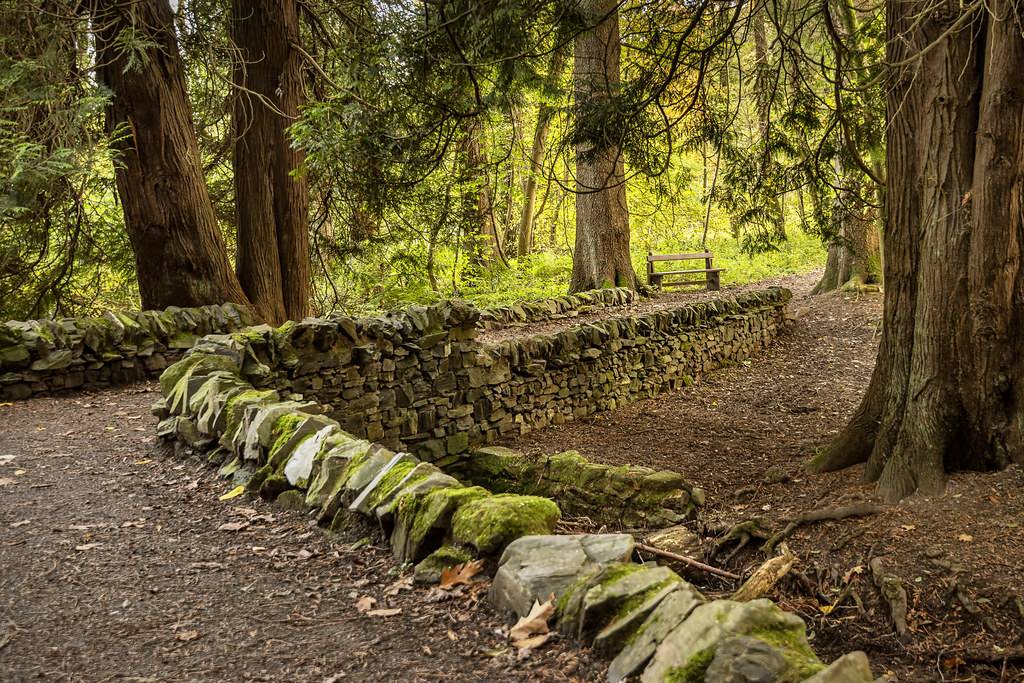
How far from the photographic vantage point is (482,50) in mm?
5973

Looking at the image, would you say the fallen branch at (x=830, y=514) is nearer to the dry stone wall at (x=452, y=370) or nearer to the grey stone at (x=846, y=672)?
the grey stone at (x=846, y=672)

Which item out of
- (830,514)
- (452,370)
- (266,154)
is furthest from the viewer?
(266,154)

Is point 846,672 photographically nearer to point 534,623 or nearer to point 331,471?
point 534,623

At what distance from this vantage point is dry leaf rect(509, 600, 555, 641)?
2799 mm

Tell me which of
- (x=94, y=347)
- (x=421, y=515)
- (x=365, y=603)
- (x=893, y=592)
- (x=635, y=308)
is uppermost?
(x=94, y=347)

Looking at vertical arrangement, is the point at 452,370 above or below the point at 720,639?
above

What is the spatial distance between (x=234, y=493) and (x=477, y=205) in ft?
29.2

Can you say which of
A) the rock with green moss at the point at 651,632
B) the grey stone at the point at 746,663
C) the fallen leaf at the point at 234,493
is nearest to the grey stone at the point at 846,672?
the grey stone at the point at 746,663

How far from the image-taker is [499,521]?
3350 mm

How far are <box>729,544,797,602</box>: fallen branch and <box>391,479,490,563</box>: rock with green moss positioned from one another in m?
1.50

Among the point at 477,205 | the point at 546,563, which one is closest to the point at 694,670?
the point at 546,563

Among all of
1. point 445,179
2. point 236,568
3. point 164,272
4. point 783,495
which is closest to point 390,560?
point 236,568

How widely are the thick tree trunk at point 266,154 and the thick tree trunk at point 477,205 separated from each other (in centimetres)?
223

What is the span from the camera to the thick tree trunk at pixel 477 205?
886cm
